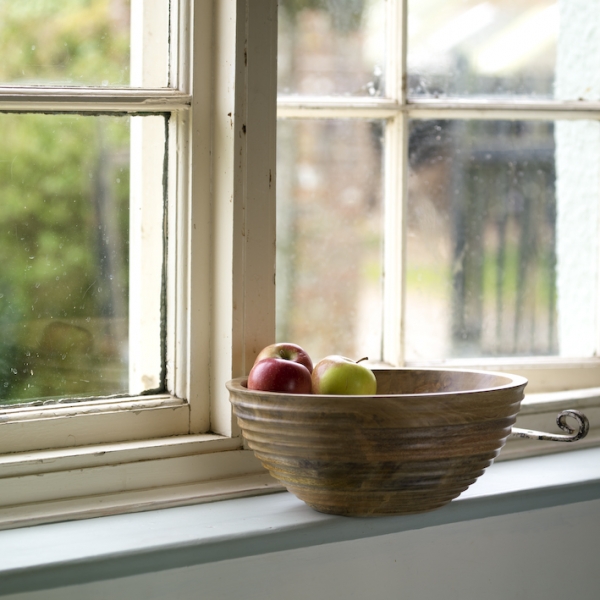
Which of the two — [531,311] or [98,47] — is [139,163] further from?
[531,311]

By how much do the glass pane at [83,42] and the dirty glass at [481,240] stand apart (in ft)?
1.62

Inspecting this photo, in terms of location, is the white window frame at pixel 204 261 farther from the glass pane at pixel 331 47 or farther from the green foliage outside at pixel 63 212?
the glass pane at pixel 331 47

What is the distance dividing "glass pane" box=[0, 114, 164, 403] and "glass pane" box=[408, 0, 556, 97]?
52 cm

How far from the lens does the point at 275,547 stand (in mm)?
929

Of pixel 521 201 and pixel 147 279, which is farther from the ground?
pixel 521 201

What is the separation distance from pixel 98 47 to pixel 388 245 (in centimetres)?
58

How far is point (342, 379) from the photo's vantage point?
94 centimetres

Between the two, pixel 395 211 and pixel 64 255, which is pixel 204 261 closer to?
pixel 64 255

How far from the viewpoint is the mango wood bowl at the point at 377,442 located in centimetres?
86

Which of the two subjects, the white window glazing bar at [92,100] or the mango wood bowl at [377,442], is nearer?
the mango wood bowl at [377,442]

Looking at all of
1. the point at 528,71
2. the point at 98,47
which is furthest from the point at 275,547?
the point at 528,71

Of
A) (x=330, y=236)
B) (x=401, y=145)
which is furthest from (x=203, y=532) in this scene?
(x=401, y=145)

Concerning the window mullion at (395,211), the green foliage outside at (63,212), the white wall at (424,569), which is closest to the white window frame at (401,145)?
Result: the window mullion at (395,211)

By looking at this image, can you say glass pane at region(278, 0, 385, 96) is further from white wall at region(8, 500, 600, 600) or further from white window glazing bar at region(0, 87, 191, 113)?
white wall at region(8, 500, 600, 600)
